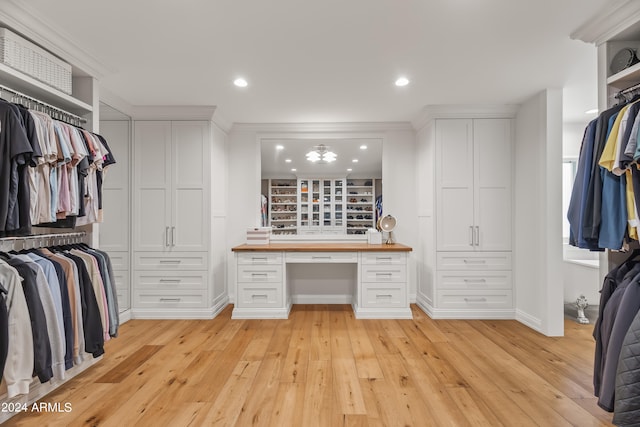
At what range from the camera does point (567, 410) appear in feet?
6.47

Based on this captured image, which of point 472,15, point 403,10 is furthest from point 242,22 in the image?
point 472,15

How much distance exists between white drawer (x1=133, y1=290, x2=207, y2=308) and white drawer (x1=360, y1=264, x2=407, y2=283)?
193 centimetres

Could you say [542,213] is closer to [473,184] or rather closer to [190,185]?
[473,184]

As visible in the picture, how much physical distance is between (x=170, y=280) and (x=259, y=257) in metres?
1.10

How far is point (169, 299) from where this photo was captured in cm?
380

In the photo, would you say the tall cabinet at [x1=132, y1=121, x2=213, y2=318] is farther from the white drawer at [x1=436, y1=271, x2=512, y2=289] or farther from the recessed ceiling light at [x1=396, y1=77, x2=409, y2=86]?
the white drawer at [x1=436, y1=271, x2=512, y2=289]

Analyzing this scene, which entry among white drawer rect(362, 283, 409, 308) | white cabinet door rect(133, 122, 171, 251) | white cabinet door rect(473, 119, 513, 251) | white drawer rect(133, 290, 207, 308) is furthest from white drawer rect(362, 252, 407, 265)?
white cabinet door rect(133, 122, 171, 251)

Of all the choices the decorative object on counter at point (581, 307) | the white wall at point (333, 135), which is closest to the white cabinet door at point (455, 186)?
the white wall at point (333, 135)

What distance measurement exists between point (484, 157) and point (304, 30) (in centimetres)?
262

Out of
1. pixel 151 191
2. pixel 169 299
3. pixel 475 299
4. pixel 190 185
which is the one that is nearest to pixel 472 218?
pixel 475 299

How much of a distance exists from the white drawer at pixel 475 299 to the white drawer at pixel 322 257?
1108 mm

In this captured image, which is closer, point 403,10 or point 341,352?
point 403,10

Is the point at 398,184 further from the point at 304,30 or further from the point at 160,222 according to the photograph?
the point at 160,222

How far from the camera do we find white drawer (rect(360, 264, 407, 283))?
375 cm
